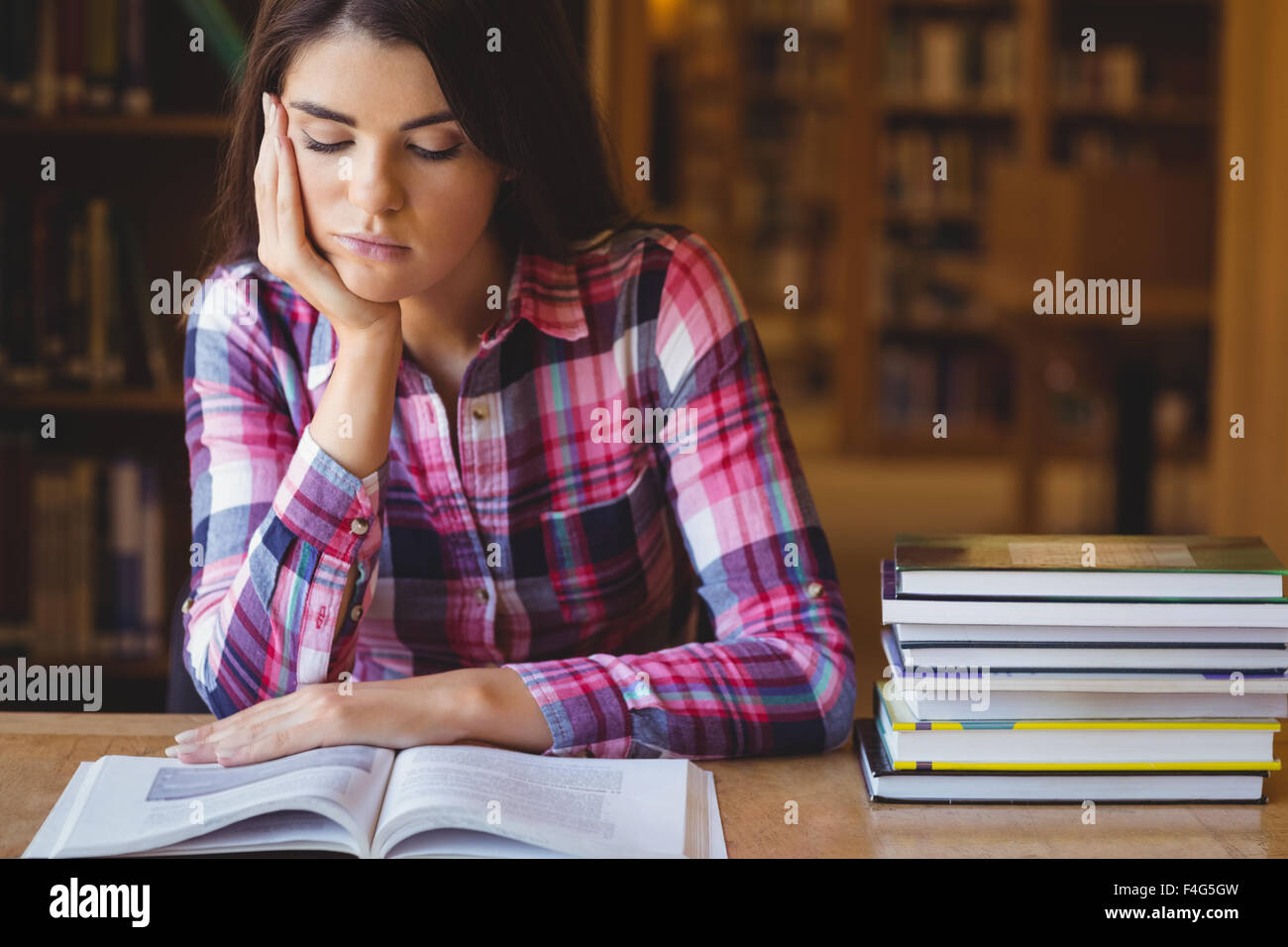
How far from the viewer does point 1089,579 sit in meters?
0.86

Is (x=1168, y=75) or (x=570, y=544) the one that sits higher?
(x=1168, y=75)

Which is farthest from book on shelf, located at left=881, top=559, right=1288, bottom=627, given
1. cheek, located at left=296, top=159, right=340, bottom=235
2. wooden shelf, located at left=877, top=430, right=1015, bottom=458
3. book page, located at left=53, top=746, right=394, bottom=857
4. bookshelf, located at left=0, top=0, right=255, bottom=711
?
wooden shelf, located at left=877, top=430, right=1015, bottom=458

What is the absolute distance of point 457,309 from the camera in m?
1.27

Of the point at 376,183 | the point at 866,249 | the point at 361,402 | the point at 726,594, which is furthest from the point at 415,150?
the point at 866,249

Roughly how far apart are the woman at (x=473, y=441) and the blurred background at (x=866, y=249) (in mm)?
188

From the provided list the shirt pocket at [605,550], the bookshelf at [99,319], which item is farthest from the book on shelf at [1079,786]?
the bookshelf at [99,319]

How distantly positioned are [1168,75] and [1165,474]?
1.43m

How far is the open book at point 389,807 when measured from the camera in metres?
0.77

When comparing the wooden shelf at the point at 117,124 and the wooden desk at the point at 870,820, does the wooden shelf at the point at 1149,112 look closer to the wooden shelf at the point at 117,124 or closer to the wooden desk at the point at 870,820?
the wooden shelf at the point at 117,124

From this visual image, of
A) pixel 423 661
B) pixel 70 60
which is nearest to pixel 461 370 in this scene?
pixel 423 661

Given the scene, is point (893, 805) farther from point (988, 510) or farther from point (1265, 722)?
point (988, 510)

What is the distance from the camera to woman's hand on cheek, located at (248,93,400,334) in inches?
44.0

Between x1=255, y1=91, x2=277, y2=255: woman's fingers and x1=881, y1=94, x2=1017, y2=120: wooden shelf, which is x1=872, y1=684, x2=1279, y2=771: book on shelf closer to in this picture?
x1=255, y1=91, x2=277, y2=255: woman's fingers

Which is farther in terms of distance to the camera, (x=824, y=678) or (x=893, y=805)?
(x=824, y=678)
